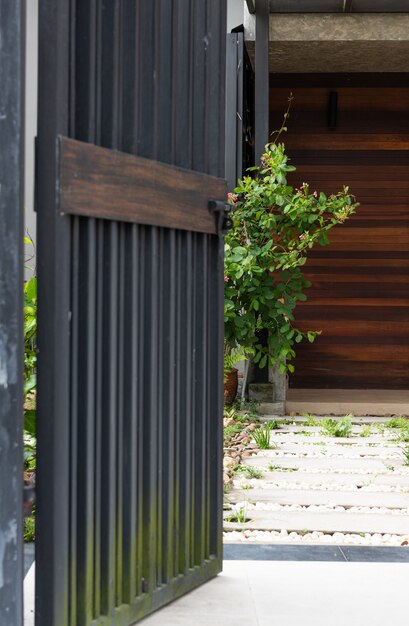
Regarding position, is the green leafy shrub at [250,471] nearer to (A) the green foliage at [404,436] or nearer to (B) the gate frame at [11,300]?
(A) the green foliage at [404,436]

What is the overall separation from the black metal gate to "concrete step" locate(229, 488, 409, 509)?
1299 mm

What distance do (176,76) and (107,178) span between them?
0.49 m

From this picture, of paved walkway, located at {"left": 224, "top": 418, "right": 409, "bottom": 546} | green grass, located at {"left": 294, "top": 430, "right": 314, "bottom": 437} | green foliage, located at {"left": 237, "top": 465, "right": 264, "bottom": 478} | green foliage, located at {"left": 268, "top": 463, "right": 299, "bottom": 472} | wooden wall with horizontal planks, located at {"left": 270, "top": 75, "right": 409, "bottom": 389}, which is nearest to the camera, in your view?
paved walkway, located at {"left": 224, "top": 418, "right": 409, "bottom": 546}

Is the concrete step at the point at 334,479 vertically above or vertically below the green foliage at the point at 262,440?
below

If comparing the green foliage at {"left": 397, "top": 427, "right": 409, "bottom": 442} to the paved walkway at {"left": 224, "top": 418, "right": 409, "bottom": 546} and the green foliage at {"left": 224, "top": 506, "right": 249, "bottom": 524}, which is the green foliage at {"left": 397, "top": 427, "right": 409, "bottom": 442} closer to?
the paved walkway at {"left": 224, "top": 418, "right": 409, "bottom": 546}

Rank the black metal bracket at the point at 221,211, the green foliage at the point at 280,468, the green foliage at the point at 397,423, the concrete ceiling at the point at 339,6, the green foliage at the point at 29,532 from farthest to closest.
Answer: the concrete ceiling at the point at 339,6, the green foliage at the point at 397,423, the green foliage at the point at 280,468, the green foliage at the point at 29,532, the black metal bracket at the point at 221,211

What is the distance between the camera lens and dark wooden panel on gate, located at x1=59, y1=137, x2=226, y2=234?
2.15 meters

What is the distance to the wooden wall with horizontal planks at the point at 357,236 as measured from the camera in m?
7.52

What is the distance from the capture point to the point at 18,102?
201cm

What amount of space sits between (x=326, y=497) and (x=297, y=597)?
60.5 inches

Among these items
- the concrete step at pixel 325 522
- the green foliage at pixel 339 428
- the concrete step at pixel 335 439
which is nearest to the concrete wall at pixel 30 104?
the concrete step at pixel 335 439

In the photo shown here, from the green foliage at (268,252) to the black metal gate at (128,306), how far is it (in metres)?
3.27

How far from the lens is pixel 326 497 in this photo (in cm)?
417

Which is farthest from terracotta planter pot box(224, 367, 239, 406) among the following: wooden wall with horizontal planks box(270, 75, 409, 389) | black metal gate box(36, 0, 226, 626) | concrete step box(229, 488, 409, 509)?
black metal gate box(36, 0, 226, 626)
